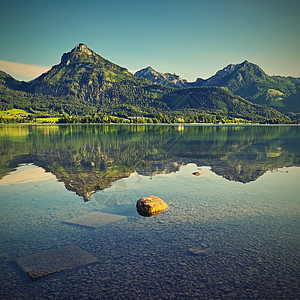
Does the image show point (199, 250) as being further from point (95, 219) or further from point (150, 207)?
point (95, 219)

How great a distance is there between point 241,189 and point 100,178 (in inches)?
830

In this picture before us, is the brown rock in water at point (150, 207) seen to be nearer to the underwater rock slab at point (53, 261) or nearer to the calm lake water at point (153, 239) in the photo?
the calm lake water at point (153, 239)

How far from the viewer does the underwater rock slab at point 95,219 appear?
65.5 feet

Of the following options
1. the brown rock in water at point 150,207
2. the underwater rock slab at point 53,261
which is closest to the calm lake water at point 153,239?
the underwater rock slab at point 53,261

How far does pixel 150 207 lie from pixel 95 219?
17.8 feet

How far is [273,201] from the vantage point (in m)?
26.1

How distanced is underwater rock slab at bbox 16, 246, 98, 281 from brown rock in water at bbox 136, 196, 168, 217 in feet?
25.7

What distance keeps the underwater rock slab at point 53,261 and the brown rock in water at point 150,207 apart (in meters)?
7.84

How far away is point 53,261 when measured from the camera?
1438cm

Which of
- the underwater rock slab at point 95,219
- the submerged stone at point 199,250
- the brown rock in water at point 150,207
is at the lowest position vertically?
the submerged stone at point 199,250

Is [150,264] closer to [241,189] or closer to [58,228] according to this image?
[58,228]

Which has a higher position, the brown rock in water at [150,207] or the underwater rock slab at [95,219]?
the brown rock in water at [150,207]

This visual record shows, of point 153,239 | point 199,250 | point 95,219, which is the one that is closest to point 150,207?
point 153,239

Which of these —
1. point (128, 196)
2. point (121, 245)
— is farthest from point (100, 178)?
point (121, 245)
